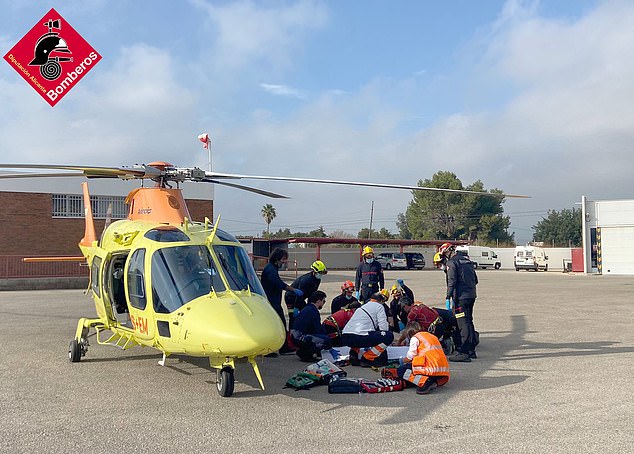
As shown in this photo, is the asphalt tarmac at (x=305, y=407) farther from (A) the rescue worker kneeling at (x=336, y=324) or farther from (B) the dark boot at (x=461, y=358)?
(A) the rescue worker kneeling at (x=336, y=324)

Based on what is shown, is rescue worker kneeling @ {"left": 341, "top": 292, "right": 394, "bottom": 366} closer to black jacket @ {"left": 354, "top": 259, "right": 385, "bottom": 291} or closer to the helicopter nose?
the helicopter nose

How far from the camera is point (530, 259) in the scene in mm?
49031

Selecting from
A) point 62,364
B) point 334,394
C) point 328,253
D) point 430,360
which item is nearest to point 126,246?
point 62,364

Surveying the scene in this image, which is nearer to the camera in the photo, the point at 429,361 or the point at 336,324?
the point at 429,361

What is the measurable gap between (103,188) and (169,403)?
26.2 metres

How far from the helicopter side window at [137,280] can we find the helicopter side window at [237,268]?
3.54 ft

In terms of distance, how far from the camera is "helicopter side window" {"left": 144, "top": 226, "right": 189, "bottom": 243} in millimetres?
7461

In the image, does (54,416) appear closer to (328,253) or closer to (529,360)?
(529,360)

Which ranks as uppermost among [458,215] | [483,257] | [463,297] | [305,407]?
[458,215]

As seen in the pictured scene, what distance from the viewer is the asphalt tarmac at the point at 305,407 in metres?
5.19

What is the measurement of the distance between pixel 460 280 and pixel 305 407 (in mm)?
4165

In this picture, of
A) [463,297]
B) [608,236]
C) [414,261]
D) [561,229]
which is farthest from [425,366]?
[561,229]

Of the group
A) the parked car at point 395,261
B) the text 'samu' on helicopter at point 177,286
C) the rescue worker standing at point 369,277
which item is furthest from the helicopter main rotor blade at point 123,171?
the parked car at point 395,261

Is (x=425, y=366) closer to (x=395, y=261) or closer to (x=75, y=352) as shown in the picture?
(x=75, y=352)
